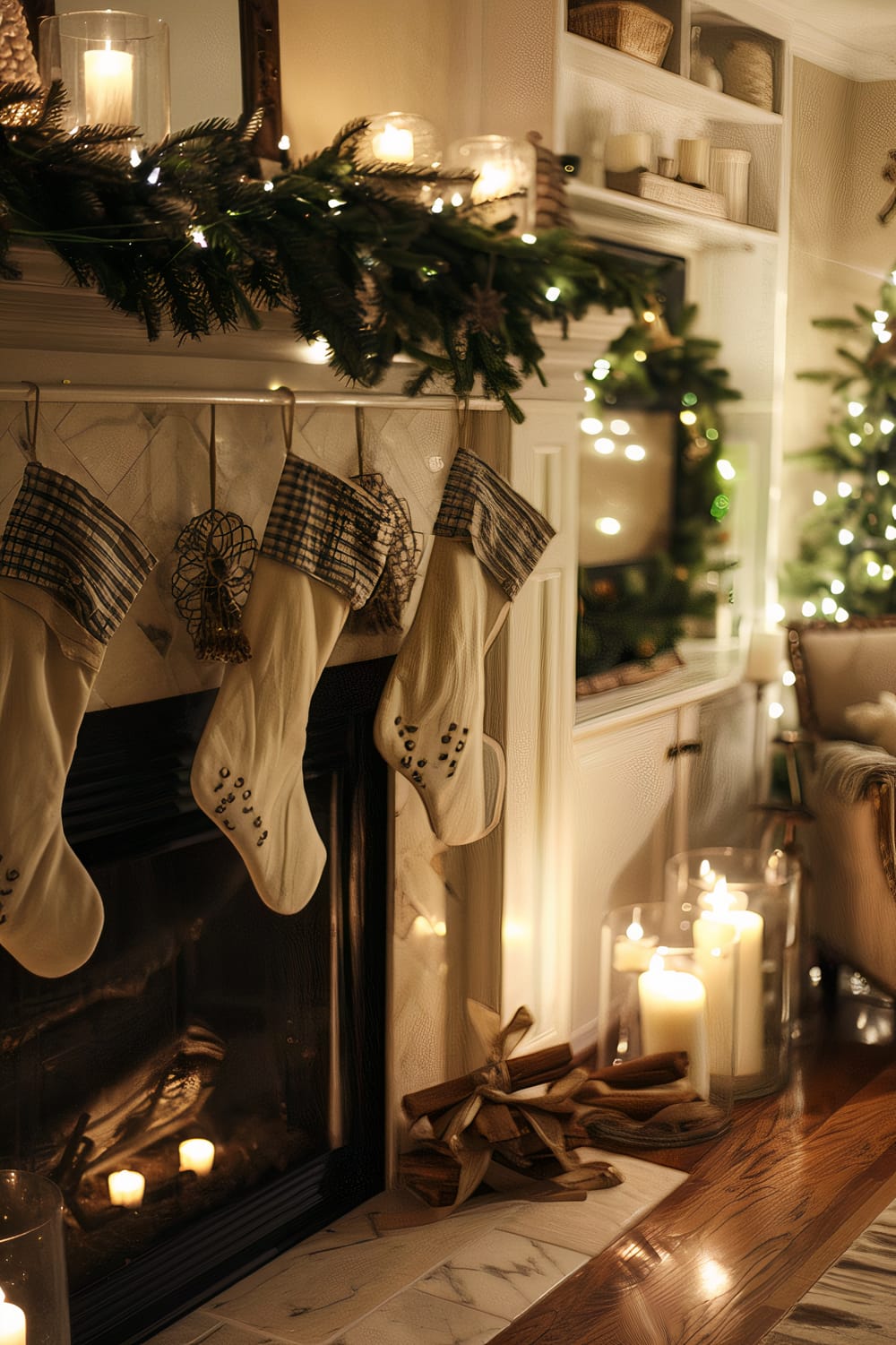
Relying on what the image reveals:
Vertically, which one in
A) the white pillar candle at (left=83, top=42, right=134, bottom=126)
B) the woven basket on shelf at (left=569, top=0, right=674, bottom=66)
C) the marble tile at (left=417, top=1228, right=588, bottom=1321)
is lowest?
the marble tile at (left=417, top=1228, right=588, bottom=1321)

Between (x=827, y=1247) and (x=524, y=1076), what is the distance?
1.95ft

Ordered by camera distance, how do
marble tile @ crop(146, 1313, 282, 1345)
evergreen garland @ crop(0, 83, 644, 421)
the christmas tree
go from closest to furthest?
evergreen garland @ crop(0, 83, 644, 421) < marble tile @ crop(146, 1313, 282, 1345) < the christmas tree

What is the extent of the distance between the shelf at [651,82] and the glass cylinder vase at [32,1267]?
224cm

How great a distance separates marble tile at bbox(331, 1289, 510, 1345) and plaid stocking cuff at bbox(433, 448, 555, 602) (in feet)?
3.69

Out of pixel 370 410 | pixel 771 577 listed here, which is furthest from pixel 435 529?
pixel 771 577

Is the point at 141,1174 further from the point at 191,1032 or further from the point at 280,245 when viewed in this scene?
the point at 280,245

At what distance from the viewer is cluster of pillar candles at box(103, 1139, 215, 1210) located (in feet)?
6.84

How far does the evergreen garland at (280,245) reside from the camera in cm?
150

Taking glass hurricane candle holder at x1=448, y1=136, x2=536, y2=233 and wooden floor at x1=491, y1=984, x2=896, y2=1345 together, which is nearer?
wooden floor at x1=491, y1=984, x2=896, y2=1345

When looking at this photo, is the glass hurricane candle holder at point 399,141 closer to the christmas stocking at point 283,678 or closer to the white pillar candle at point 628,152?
the christmas stocking at point 283,678

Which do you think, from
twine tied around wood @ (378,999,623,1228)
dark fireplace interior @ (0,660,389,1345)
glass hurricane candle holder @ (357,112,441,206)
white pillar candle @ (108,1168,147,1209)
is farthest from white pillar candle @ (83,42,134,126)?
twine tied around wood @ (378,999,623,1228)

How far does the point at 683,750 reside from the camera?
3445 millimetres

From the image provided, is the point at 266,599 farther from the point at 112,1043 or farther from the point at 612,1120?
the point at 612,1120

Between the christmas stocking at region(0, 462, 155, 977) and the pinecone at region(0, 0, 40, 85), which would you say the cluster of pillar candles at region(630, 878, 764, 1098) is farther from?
the pinecone at region(0, 0, 40, 85)
